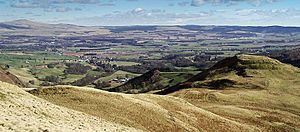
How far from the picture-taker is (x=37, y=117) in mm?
43594

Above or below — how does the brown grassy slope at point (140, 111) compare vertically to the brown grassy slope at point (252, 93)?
above

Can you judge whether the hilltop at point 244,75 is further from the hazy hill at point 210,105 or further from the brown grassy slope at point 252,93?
the hazy hill at point 210,105

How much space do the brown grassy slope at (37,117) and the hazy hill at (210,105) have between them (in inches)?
238

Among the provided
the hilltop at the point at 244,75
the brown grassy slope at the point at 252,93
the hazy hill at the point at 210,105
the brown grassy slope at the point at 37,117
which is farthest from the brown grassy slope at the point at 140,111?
the hilltop at the point at 244,75

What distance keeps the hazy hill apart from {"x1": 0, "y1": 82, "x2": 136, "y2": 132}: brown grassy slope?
6046 millimetres

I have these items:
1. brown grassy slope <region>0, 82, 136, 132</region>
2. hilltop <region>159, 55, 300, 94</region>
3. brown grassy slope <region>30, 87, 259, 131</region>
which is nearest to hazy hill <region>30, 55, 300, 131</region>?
brown grassy slope <region>30, 87, 259, 131</region>

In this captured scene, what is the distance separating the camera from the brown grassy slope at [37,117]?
37.5 m

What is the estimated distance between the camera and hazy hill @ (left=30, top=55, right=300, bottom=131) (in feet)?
197

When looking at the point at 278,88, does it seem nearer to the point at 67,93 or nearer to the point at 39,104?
the point at 67,93

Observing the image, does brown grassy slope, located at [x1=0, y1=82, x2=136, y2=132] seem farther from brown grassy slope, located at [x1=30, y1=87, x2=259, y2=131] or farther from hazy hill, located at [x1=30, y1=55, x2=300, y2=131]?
hazy hill, located at [x1=30, y1=55, x2=300, y2=131]

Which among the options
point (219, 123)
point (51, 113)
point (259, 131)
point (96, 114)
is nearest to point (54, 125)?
point (51, 113)

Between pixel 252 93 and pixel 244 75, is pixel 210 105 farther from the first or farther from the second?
pixel 244 75

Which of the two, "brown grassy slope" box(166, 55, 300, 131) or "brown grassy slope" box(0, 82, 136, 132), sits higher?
"brown grassy slope" box(0, 82, 136, 132)

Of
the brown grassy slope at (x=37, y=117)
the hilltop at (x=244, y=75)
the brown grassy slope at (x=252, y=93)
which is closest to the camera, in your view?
the brown grassy slope at (x=37, y=117)
